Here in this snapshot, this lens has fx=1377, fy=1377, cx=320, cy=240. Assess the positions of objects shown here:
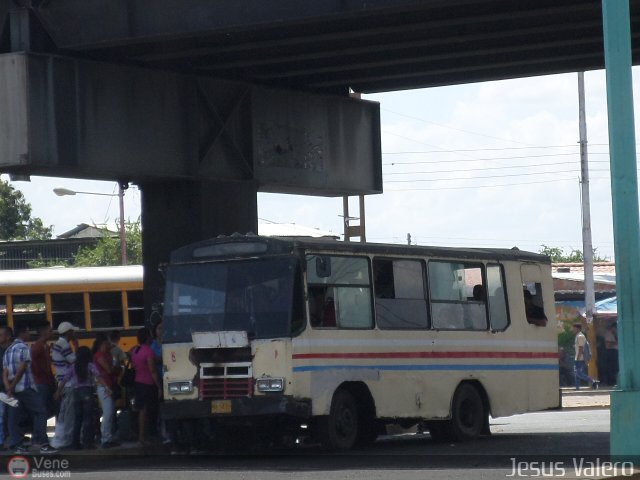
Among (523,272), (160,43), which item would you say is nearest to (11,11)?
(160,43)

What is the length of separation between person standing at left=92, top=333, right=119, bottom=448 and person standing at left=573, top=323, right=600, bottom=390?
22782 mm

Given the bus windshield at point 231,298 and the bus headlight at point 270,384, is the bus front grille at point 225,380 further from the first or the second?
the bus windshield at point 231,298

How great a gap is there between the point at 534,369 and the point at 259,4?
7990mm

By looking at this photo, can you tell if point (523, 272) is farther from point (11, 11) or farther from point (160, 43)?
point (11, 11)

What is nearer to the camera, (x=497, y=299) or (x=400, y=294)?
(x=400, y=294)

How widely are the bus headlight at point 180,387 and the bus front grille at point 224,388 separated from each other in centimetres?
20

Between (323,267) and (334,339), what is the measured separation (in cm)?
101

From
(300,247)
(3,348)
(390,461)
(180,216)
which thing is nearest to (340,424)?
(390,461)

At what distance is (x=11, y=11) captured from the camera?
66.8 ft

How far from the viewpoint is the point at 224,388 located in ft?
61.5

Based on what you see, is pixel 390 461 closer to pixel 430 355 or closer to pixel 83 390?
pixel 430 355

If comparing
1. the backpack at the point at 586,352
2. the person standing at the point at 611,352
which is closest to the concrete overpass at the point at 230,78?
the backpack at the point at 586,352

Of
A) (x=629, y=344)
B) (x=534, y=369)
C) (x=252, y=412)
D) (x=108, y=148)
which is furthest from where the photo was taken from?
(x=534, y=369)

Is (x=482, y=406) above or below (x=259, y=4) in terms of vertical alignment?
below
